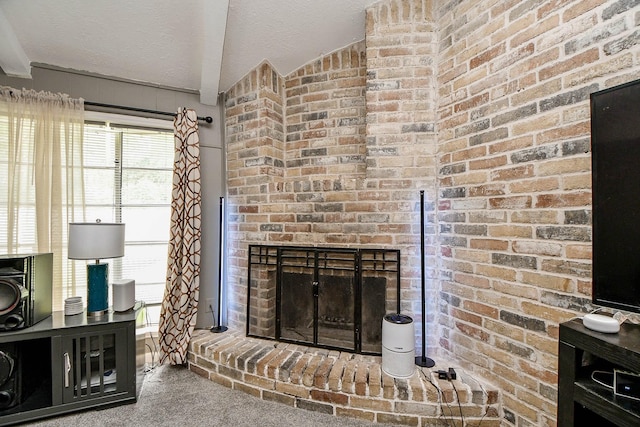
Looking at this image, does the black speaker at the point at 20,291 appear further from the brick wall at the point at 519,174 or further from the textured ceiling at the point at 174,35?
the brick wall at the point at 519,174

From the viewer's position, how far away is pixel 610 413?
34.4 inches

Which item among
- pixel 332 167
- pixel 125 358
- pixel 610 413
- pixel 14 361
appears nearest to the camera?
pixel 610 413

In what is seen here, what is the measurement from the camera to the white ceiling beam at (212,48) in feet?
5.86

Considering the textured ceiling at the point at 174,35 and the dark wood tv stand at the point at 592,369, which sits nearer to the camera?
the dark wood tv stand at the point at 592,369

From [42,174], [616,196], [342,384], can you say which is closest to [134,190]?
[42,174]

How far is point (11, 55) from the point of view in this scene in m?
2.00

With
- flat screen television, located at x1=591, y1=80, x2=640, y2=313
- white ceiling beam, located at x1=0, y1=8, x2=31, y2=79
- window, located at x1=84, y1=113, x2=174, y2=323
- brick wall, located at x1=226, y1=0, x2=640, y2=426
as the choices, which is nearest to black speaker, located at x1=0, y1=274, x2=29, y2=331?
window, located at x1=84, y1=113, x2=174, y2=323

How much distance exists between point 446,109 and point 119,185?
2680 mm

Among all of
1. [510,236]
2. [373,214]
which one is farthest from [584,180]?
[373,214]

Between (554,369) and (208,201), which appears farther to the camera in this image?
(208,201)

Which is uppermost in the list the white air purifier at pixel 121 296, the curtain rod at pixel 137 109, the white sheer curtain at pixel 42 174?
the curtain rod at pixel 137 109

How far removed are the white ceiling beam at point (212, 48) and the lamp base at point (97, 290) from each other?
162 centimetres

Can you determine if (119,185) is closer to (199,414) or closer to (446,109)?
(199,414)

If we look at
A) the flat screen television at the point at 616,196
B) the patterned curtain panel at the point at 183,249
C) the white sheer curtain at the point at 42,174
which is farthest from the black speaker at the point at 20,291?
the flat screen television at the point at 616,196
